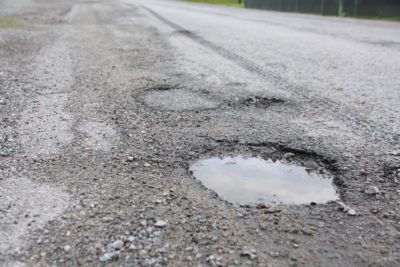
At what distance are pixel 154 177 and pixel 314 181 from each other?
113 cm

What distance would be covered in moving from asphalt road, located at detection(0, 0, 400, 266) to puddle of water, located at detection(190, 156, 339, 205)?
3.9 inches

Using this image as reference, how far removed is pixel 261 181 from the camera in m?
2.92

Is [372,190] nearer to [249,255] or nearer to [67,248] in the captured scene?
[249,255]

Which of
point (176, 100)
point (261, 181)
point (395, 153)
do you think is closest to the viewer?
point (261, 181)

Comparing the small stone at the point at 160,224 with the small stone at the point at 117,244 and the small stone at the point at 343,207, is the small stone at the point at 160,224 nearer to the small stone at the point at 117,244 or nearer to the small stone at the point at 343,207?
the small stone at the point at 117,244

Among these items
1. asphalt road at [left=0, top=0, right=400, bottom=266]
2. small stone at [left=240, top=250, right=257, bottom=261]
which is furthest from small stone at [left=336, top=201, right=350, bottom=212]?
small stone at [left=240, top=250, right=257, bottom=261]

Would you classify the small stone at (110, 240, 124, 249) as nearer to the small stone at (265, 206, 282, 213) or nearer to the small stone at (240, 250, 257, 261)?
the small stone at (240, 250, 257, 261)

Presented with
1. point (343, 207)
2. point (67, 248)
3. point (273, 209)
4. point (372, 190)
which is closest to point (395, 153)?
point (372, 190)

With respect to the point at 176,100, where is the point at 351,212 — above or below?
below

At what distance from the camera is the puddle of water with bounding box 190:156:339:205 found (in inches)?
106

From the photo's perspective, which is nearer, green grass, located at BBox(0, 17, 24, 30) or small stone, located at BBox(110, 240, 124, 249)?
small stone, located at BBox(110, 240, 124, 249)

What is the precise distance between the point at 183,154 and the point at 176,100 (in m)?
1.51

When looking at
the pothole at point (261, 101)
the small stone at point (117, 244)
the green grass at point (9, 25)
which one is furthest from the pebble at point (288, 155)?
the green grass at point (9, 25)

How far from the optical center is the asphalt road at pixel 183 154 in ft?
7.00
